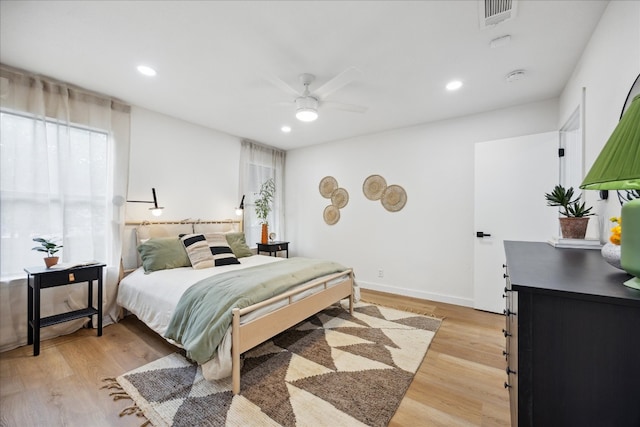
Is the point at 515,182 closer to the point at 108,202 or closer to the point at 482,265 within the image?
the point at 482,265

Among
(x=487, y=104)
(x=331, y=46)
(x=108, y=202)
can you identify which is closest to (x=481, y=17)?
(x=331, y=46)

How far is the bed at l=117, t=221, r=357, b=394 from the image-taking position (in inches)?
69.3

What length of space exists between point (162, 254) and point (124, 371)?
1.19 meters

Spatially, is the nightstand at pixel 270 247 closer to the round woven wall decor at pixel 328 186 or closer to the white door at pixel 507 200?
the round woven wall decor at pixel 328 186

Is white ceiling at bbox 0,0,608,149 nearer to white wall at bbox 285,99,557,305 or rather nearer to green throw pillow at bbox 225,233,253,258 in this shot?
white wall at bbox 285,99,557,305

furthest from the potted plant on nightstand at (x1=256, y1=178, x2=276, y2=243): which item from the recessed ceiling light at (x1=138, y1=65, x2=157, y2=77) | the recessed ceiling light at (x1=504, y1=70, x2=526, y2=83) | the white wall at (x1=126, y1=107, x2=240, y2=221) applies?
the recessed ceiling light at (x1=504, y1=70, x2=526, y2=83)

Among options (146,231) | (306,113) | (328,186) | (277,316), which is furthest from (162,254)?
(328,186)

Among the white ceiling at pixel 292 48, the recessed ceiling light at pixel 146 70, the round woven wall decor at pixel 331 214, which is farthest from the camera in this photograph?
the round woven wall decor at pixel 331 214

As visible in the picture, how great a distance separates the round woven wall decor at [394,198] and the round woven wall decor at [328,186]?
952mm

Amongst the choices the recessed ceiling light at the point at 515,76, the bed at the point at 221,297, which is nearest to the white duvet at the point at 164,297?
the bed at the point at 221,297

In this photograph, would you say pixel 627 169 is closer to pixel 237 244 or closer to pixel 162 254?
pixel 162 254

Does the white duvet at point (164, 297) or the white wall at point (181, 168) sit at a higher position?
the white wall at point (181, 168)

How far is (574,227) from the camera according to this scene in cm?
177

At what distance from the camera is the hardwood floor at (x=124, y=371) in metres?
1.61
